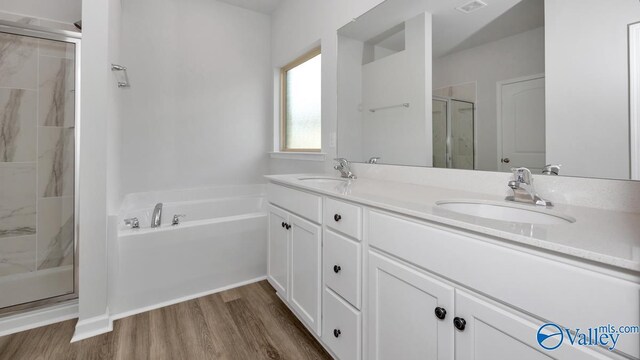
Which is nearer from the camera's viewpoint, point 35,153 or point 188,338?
point 188,338

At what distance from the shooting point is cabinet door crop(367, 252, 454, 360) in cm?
78

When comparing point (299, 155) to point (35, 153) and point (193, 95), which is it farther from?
point (35, 153)

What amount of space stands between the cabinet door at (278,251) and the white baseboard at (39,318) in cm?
122

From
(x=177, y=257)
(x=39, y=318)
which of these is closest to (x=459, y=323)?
(x=177, y=257)

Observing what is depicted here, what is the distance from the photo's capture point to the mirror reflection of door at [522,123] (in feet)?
3.29

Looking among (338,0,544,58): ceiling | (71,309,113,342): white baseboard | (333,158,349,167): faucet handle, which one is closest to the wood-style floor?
(71,309,113,342): white baseboard

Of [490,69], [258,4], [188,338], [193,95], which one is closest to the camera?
[490,69]

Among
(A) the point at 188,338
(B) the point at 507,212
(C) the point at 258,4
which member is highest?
(C) the point at 258,4

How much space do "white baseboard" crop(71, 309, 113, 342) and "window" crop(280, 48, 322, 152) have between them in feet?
6.08

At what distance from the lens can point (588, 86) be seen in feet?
2.88

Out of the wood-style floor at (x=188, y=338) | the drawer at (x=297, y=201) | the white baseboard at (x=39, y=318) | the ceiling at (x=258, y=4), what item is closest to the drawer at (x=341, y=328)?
the wood-style floor at (x=188, y=338)

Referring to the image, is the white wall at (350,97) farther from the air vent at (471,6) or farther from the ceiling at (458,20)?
the air vent at (471,6)

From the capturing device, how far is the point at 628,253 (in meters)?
0.48

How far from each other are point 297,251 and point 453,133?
3.24 feet
